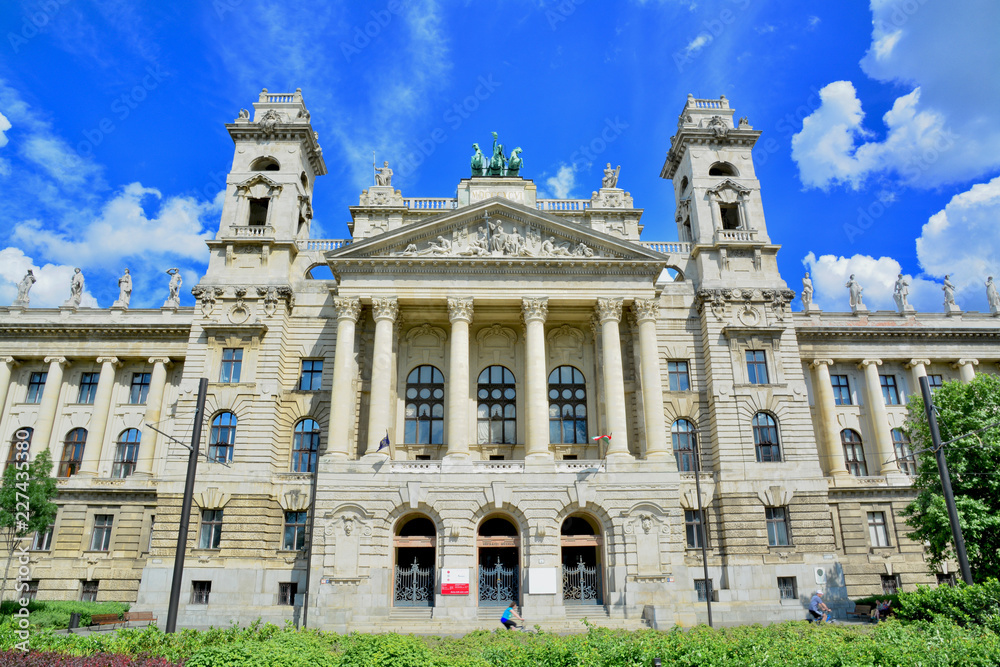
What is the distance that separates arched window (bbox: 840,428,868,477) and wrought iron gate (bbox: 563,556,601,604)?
22762 mm

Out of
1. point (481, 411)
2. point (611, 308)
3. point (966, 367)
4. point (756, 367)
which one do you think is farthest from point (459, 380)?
point (966, 367)

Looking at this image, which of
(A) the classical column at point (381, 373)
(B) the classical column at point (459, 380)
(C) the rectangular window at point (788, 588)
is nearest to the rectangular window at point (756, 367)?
(C) the rectangular window at point (788, 588)

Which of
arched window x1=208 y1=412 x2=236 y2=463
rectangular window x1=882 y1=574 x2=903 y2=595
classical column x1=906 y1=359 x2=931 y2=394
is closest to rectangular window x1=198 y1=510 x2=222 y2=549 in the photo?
→ arched window x1=208 y1=412 x2=236 y2=463

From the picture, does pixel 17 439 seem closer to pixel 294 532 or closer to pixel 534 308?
pixel 294 532

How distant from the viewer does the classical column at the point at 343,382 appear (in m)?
37.9

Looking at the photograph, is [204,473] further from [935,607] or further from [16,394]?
[935,607]

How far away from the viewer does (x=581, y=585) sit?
117 feet

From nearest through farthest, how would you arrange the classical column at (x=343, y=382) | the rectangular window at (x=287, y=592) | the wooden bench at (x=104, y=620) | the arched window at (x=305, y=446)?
the wooden bench at (x=104, y=620), the rectangular window at (x=287, y=592), the classical column at (x=343, y=382), the arched window at (x=305, y=446)

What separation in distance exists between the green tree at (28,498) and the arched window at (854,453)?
169ft

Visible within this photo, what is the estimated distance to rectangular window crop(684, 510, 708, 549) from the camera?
131ft

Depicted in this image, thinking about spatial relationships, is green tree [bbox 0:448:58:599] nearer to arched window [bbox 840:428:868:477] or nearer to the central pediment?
the central pediment

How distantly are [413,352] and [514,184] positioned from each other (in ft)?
44.6

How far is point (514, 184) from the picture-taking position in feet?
152

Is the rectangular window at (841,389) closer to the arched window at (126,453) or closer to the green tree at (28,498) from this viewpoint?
the arched window at (126,453)
